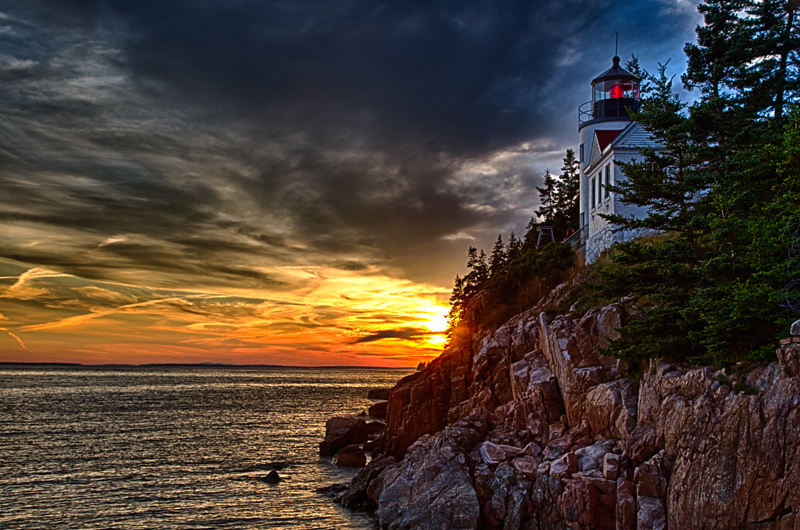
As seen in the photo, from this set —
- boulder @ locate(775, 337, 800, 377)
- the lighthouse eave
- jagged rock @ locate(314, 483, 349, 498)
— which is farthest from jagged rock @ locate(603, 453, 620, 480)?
the lighthouse eave

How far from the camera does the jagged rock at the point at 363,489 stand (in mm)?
25031

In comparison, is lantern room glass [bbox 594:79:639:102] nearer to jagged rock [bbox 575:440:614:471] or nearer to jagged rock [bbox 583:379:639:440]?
jagged rock [bbox 583:379:639:440]

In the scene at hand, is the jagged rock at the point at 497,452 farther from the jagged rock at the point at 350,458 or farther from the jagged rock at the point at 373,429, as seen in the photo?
the jagged rock at the point at 373,429

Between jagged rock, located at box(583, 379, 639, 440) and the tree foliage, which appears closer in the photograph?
the tree foliage

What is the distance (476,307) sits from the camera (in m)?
38.9

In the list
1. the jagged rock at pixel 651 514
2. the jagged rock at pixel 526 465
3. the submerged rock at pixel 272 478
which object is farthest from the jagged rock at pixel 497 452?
the submerged rock at pixel 272 478

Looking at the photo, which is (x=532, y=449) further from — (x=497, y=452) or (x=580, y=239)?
(x=580, y=239)

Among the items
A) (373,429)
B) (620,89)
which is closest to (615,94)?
(620,89)

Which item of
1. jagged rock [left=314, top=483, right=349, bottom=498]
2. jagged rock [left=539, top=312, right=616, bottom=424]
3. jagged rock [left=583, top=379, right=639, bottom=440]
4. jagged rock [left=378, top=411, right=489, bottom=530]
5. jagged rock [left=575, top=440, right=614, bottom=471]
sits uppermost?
jagged rock [left=539, top=312, right=616, bottom=424]

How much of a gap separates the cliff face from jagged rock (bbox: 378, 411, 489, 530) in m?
0.05

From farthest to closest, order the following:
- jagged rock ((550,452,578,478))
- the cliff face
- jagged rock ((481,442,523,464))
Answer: jagged rock ((481,442,523,464)) < jagged rock ((550,452,578,478)) < the cliff face

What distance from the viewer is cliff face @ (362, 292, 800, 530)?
547 inches

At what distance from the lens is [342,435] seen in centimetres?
3991

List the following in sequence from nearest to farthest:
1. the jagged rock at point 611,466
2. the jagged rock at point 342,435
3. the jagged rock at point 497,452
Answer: the jagged rock at point 611,466 → the jagged rock at point 497,452 → the jagged rock at point 342,435
